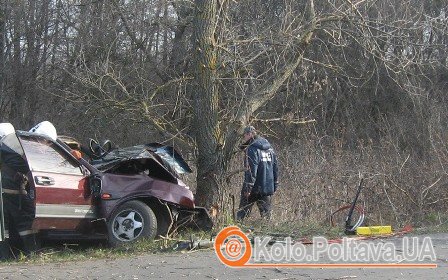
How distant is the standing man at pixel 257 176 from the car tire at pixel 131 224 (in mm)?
2092

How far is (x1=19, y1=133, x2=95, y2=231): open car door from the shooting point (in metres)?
8.87

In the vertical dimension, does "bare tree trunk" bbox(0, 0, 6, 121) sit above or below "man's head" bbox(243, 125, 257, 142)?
above

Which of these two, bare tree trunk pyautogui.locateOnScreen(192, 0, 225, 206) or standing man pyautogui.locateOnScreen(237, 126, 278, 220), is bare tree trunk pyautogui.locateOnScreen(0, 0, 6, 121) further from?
standing man pyautogui.locateOnScreen(237, 126, 278, 220)

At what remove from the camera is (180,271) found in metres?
8.00

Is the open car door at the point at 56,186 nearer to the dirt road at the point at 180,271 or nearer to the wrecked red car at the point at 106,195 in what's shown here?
the wrecked red car at the point at 106,195

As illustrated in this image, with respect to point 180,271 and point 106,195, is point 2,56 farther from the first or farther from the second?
point 180,271

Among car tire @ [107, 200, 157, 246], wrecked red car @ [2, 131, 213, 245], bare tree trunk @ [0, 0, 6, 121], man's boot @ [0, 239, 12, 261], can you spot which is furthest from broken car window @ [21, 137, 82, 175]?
bare tree trunk @ [0, 0, 6, 121]

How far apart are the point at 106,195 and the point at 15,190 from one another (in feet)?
3.80

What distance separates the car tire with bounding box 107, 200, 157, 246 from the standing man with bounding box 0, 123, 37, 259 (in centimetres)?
106

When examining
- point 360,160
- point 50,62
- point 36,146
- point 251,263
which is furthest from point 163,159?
point 50,62

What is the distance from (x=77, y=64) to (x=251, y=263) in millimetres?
11573

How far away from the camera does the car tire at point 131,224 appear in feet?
31.0

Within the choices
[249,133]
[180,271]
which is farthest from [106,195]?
[249,133]

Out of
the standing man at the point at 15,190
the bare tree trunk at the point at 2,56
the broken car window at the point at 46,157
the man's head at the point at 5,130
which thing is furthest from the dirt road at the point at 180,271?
the bare tree trunk at the point at 2,56
